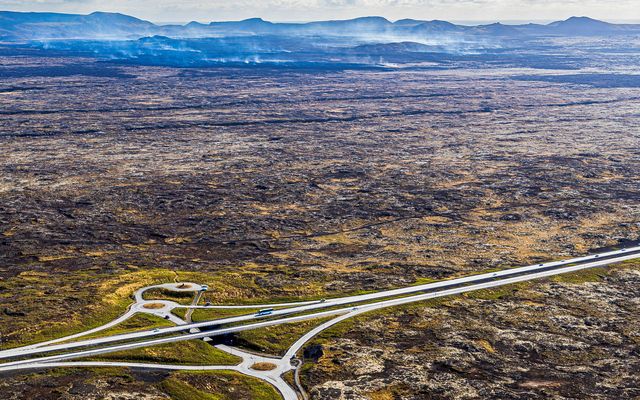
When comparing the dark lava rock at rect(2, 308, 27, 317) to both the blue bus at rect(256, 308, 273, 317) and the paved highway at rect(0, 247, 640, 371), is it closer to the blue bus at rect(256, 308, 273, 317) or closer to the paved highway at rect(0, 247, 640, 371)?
the paved highway at rect(0, 247, 640, 371)

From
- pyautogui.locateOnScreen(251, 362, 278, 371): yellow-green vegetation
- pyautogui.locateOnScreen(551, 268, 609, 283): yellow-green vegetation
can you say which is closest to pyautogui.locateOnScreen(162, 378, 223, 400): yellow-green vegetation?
pyautogui.locateOnScreen(251, 362, 278, 371): yellow-green vegetation

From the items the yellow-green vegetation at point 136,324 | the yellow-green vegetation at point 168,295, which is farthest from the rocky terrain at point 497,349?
the yellow-green vegetation at point 168,295

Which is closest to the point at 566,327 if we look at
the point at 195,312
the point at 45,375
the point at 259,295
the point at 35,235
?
the point at 259,295

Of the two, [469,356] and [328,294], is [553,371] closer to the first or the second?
[469,356]

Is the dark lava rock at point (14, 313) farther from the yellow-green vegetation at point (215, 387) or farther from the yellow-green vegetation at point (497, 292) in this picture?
the yellow-green vegetation at point (497, 292)

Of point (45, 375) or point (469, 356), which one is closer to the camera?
point (45, 375)
